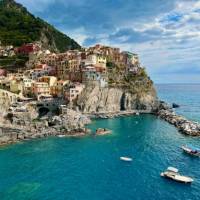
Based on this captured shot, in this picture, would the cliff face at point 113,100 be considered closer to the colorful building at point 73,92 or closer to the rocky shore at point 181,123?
the colorful building at point 73,92

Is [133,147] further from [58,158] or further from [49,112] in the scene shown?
[49,112]

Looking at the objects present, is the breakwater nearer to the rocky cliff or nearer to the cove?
the cove

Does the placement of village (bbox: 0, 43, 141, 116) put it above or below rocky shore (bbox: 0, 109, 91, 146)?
above

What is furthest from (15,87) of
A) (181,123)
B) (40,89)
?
(181,123)

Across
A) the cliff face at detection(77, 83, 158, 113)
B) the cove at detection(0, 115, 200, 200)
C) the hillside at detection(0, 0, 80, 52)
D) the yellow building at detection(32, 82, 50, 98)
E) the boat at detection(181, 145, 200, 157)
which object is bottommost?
the cove at detection(0, 115, 200, 200)

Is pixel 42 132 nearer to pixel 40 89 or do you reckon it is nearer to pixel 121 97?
pixel 40 89

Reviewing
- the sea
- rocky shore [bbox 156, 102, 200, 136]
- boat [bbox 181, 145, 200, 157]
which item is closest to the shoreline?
rocky shore [bbox 156, 102, 200, 136]

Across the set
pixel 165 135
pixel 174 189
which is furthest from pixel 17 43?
pixel 174 189
